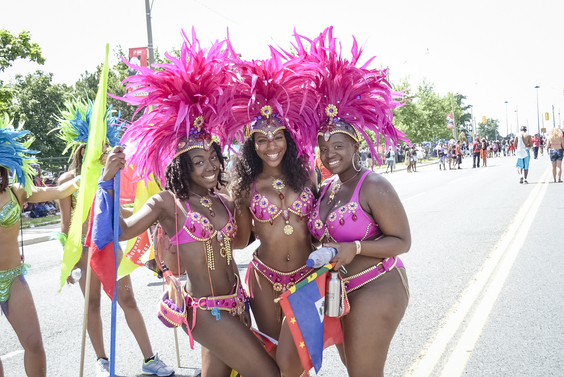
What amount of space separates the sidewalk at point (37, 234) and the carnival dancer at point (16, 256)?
783cm

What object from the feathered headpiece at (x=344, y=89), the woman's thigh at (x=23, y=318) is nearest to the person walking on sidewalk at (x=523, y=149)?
the feathered headpiece at (x=344, y=89)

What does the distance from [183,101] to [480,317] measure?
3.51 meters

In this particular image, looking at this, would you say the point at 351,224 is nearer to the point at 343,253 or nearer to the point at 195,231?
the point at 343,253

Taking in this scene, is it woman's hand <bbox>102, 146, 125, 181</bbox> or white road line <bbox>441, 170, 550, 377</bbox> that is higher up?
woman's hand <bbox>102, 146, 125, 181</bbox>

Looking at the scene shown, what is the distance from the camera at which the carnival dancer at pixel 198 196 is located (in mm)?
2955

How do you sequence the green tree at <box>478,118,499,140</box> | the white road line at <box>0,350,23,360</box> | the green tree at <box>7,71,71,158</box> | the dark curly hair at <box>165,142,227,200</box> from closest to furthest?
the dark curly hair at <box>165,142,227,200</box>, the white road line at <box>0,350,23,360</box>, the green tree at <box>7,71,71,158</box>, the green tree at <box>478,118,499,140</box>

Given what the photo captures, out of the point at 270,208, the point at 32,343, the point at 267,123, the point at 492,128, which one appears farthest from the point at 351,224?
the point at 492,128

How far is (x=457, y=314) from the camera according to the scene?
4.83 meters

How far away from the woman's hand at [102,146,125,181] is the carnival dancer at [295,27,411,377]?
1.28 meters

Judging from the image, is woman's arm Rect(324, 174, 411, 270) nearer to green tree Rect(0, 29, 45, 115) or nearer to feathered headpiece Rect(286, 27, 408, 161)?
feathered headpiece Rect(286, 27, 408, 161)

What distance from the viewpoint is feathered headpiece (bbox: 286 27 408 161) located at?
330 cm

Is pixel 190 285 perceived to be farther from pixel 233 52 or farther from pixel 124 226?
pixel 233 52

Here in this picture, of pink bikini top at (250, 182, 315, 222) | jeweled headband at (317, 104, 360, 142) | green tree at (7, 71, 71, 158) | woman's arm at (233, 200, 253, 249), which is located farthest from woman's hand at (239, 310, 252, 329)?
green tree at (7, 71, 71, 158)

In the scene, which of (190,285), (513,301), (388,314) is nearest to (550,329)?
(513,301)
